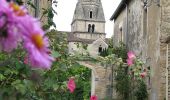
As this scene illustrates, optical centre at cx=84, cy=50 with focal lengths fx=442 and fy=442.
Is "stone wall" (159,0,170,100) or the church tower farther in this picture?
the church tower

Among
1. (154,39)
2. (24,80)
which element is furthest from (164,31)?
(24,80)

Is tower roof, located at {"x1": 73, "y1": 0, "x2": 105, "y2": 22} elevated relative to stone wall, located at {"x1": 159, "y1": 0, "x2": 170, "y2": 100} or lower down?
elevated

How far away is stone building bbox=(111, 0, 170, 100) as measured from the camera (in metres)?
14.6

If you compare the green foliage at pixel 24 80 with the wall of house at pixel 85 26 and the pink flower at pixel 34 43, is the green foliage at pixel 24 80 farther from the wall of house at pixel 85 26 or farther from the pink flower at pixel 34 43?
the wall of house at pixel 85 26

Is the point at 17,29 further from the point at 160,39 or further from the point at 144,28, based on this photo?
the point at 144,28

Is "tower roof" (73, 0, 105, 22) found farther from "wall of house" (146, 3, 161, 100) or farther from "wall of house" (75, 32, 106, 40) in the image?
"wall of house" (146, 3, 161, 100)

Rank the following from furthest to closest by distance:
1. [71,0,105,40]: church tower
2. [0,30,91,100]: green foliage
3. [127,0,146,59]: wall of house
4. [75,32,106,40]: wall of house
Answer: [71,0,105,40]: church tower, [75,32,106,40]: wall of house, [127,0,146,59]: wall of house, [0,30,91,100]: green foliage

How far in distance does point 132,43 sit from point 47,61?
19429 millimetres

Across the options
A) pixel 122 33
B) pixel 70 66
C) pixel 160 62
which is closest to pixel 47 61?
pixel 70 66

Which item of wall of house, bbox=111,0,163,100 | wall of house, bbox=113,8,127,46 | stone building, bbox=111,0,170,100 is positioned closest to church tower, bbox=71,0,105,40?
wall of house, bbox=113,8,127,46

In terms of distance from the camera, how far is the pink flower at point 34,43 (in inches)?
49.4

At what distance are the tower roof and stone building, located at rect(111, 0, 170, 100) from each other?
57675mm

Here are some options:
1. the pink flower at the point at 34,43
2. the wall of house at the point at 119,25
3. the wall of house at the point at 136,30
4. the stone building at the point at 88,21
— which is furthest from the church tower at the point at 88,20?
the pink flower at the point at 34,43

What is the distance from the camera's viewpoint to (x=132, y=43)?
20578mm
